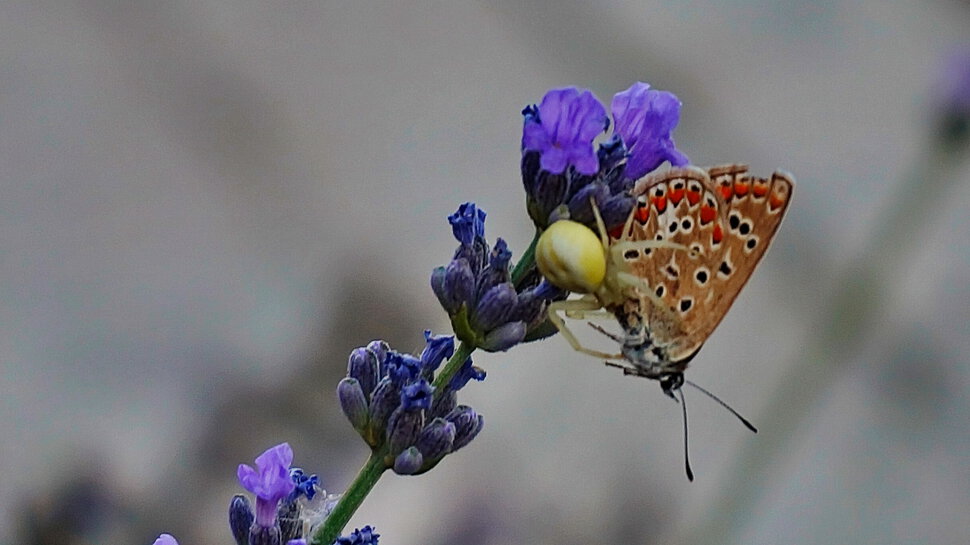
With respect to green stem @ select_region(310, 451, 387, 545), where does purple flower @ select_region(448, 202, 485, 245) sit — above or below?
above

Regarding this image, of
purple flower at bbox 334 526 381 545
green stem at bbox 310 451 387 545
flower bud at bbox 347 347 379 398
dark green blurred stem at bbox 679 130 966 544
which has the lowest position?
dark green blurred stem at bbox 679 130 966 544

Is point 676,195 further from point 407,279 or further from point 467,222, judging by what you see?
point 407,279

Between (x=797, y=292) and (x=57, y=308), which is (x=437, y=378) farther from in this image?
(x=797, y=292)

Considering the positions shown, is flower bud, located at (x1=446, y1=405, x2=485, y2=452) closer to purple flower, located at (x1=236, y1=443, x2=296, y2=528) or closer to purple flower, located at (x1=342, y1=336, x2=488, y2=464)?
purple flower, located at (x1=342, y1=336, x2=488, y2=464)

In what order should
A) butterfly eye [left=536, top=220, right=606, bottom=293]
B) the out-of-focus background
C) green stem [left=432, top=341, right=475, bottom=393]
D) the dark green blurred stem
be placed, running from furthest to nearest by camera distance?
1. the out-of-focus background
2. the dark green blurred stem
3. green stem [left=432, top=341, right=475, bottom=393]
4. butterfly eye [left=536, top=220, right=606, bottom=293]

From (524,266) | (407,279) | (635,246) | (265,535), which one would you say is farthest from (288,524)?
(407,279)

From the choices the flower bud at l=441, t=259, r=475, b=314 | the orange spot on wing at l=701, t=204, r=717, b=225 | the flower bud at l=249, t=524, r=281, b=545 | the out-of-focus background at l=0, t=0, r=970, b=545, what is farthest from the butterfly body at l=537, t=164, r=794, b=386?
the out-of-focus background at l=0, t=0, r=970, b=545

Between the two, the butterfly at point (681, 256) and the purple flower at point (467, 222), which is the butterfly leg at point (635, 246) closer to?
the butterfly at point (681, 256)
